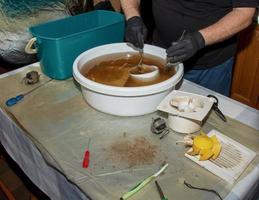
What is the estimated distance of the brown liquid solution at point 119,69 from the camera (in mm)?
1003

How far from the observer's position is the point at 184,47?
3.30ft

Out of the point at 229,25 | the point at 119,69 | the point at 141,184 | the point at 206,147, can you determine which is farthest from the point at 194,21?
the point at 141,184

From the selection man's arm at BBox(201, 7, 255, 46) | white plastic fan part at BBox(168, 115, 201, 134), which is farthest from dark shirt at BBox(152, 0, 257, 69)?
white plastic fan part at BBox(168, 115, 201, 134)

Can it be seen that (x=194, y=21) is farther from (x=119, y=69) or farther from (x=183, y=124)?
(x=183, y=124)

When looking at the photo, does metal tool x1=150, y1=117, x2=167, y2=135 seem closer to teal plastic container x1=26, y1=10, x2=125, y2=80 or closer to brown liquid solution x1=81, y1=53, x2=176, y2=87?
brown liquid solution x1=81, y1=53, x2=176, y2=87

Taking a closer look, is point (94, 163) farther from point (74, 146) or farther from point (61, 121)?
point (61, 121)

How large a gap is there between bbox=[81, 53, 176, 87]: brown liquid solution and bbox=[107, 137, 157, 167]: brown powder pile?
20 centimetres

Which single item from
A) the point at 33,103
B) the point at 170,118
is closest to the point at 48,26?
the point at 33,103

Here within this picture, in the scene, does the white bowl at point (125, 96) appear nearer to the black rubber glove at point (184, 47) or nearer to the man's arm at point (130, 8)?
the black rubber glove at point (184, 47)

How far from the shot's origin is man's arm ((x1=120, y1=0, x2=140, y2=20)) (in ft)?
4.21

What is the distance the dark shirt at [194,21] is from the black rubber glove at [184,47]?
0.67 feet

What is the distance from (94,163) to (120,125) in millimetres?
179

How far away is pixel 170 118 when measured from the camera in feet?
2.99

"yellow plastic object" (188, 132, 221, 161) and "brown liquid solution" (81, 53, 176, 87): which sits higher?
"brown liquid solution" (81, 53, 176, 87)
